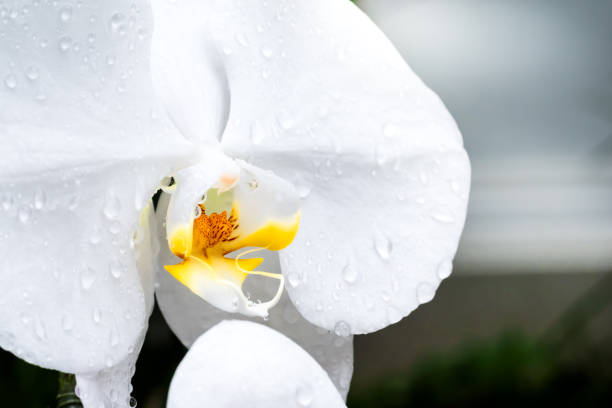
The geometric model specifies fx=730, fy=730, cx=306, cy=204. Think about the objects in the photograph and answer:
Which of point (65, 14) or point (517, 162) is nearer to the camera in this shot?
point (65, 14)

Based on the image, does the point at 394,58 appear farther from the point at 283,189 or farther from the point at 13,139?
the point at 13,139

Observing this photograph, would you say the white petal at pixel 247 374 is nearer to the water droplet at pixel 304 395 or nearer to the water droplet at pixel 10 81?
the water droplet at pixel 304 395

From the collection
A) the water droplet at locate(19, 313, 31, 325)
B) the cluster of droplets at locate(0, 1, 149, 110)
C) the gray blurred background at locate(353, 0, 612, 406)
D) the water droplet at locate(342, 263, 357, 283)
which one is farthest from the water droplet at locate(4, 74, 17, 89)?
the gray blurred background at locate(353, 0, 612, 406)

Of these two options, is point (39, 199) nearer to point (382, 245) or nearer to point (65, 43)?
point (65, 43)

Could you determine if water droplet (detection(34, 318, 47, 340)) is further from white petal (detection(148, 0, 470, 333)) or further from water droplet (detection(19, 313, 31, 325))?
white petal (detection(148, 0, 470, 333))

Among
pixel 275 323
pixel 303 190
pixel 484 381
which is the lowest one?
pixel 484 381

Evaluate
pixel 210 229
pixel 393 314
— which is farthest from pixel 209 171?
pixel 393 314

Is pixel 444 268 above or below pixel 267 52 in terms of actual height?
below
